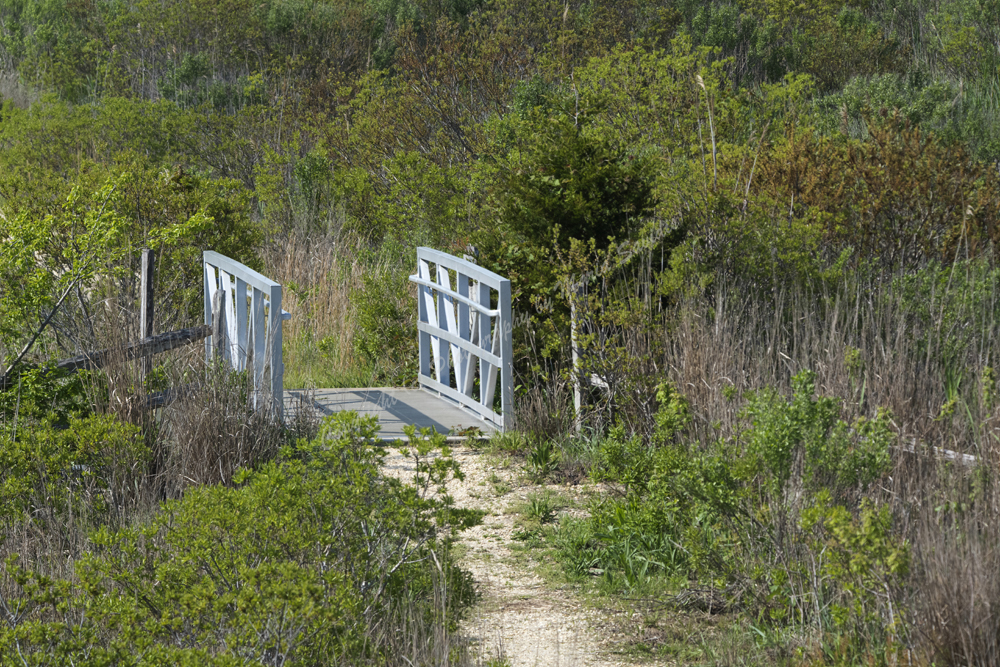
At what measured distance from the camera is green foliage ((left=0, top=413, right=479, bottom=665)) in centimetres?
323

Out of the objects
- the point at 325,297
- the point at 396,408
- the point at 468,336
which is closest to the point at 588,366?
the point at 468,336

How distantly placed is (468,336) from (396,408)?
0.70 meters

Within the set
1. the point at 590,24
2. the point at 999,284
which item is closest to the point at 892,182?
the point at 999,284

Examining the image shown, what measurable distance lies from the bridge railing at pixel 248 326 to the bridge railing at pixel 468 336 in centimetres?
121

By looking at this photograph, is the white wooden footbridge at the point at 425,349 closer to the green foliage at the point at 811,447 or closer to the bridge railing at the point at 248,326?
the bridge railing at the point at 248,326

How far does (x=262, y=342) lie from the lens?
702 cm

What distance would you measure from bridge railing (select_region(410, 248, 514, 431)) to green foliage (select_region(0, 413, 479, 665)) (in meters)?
2.50

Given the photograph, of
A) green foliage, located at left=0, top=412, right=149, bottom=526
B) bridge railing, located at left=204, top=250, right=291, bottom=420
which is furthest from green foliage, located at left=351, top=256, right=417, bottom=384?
green foliage, located at left=0, top=412, right=149, bottom=526

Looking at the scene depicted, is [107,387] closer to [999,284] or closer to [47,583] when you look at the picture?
[47,583]

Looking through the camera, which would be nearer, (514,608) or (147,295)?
(514,608)

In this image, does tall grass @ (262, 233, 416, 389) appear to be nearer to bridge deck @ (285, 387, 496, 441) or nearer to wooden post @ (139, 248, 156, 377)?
bridge deck @ (285, 387, 496, 441)

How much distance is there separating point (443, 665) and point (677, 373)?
279cm

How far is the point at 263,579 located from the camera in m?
3.36

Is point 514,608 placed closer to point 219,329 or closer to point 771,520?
point 771,520
